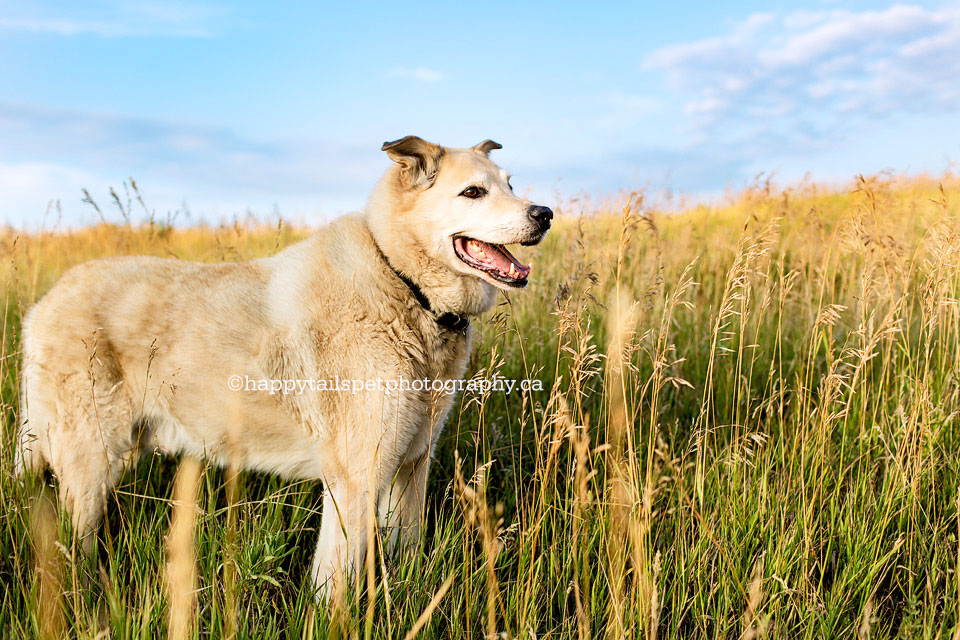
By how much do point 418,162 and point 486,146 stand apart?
0.83 metres

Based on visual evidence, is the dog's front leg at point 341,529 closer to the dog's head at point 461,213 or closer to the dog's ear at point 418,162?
the dog's head at point 461,213

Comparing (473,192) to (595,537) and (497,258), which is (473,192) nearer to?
(497,258)

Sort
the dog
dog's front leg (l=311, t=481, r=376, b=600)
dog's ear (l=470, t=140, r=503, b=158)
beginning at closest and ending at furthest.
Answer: dog's front leg (l=311, t=481, r=376, b=600) < the dog < dog's ear (l=470, t=140, r=503, b=158)

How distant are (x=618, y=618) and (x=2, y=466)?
3166 millimetres

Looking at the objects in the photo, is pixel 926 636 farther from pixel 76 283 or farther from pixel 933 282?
pixel 76 283

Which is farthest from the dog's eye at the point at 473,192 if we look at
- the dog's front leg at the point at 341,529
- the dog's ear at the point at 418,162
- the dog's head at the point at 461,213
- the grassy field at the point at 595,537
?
the dog's front leg at the point at 341,529

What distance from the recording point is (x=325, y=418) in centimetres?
290

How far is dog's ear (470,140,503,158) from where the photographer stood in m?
3.76

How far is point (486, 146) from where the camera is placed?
3.83 meters

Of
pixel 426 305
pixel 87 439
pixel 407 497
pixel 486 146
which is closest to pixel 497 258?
pixel 426 305

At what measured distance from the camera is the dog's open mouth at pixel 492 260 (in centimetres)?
300

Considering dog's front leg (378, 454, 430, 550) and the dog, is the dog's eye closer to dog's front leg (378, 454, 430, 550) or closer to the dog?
the dog

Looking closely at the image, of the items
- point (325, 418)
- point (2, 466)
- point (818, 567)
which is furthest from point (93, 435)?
point (818, 567)

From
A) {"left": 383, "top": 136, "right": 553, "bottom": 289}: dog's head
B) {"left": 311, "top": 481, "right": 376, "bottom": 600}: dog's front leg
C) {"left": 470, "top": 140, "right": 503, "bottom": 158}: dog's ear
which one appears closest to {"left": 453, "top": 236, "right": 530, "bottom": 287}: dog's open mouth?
{"left": 383, "top": 136, "right": 553, "bottom": 289}: dog's head
